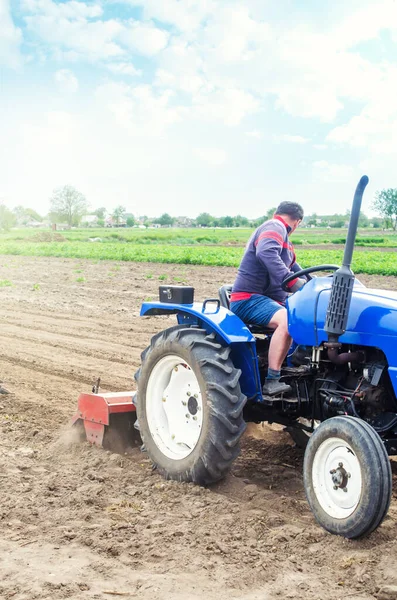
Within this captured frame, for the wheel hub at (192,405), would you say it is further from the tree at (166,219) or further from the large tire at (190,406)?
the tree at (166,219)

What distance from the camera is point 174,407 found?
4.89 meters

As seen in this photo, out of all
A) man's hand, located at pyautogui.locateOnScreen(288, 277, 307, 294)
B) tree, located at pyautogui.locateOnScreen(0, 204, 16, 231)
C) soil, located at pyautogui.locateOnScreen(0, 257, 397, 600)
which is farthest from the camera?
tree, located at pyautogui.locateOnScreen(0, 204, 16, 231)

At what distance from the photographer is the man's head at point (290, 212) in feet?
16.6

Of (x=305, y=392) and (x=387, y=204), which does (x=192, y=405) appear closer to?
(x=305, y=392)

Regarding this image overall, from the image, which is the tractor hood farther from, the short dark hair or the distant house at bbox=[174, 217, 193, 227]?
the distant house at bbox=[174, 217, 193, 227]

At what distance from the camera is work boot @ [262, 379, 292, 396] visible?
4.50m

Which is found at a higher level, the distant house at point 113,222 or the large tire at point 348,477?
the distant house at point 113,222

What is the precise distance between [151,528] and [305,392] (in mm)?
1302

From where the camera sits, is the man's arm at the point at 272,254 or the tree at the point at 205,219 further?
the tree at the point at 205,219

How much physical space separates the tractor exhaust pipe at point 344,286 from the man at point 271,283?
2.29ft

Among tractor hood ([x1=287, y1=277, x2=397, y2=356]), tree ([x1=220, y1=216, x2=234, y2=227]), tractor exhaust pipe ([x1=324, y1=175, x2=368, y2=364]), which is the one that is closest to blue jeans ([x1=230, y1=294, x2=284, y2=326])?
tractor hood ([x1=287, y1=277, x2=397, y2=356])

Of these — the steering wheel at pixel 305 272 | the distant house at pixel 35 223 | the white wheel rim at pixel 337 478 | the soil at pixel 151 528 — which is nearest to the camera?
the soil at pixel 151 528

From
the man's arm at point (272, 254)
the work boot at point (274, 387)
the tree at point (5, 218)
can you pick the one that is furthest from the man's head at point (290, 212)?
the tree at point (5, 218)

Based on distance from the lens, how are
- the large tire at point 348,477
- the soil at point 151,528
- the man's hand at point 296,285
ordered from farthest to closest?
the man's hand at point 296,285 → the large tire at point 348,477 → the soil at point 151,528
